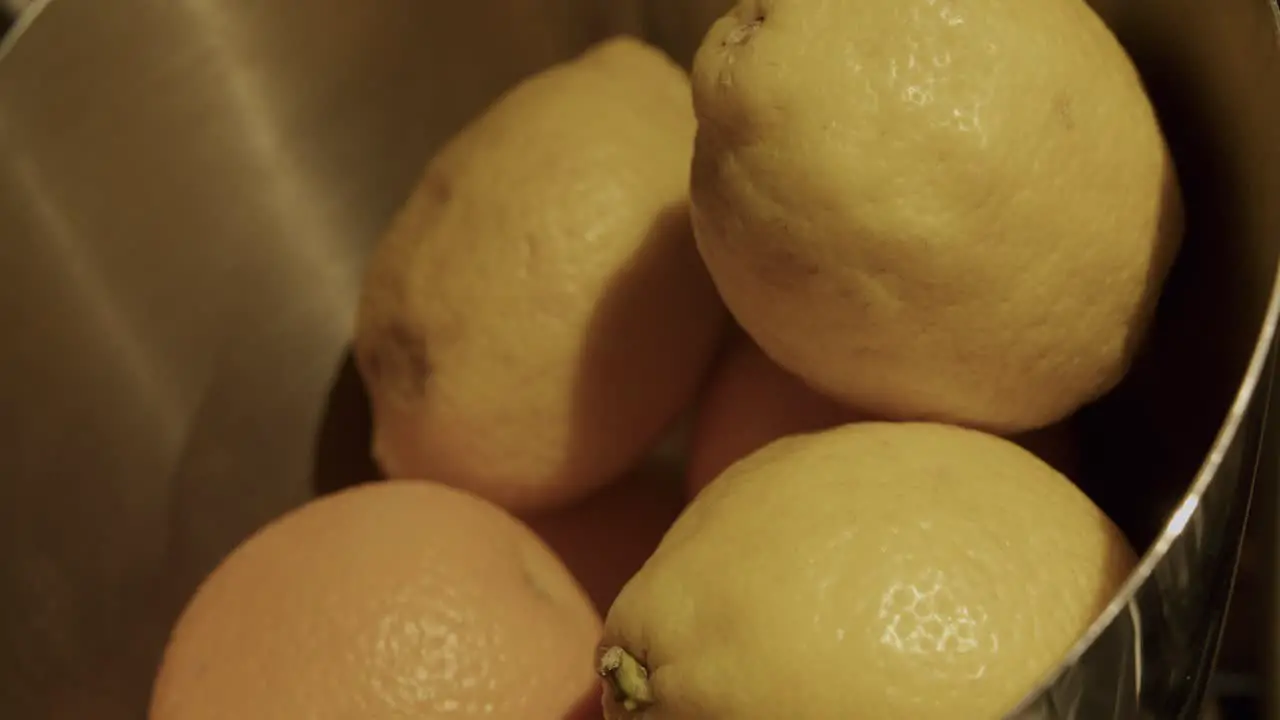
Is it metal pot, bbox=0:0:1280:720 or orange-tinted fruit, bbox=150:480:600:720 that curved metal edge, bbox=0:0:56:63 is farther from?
orange-tinted fruit, bbox=150:480:600:720

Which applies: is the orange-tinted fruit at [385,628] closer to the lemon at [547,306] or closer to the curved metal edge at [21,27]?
the lemon at [547,306]

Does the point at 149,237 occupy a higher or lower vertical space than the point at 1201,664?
higher


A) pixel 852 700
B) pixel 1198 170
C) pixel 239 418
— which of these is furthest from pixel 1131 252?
pixel 239 418

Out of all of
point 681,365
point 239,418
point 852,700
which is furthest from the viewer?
point 239,418

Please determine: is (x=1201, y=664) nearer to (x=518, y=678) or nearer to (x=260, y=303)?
(x=518, y=678)

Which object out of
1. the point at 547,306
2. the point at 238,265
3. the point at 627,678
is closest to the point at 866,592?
the point at 627,678

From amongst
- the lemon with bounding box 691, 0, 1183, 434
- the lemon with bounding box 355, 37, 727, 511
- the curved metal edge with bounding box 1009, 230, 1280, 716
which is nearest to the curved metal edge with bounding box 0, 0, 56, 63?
the lemon with bounding box 355, 37, 727, 511

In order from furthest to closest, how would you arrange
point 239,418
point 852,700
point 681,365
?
point 239,418, point 681,365, point 852,700
